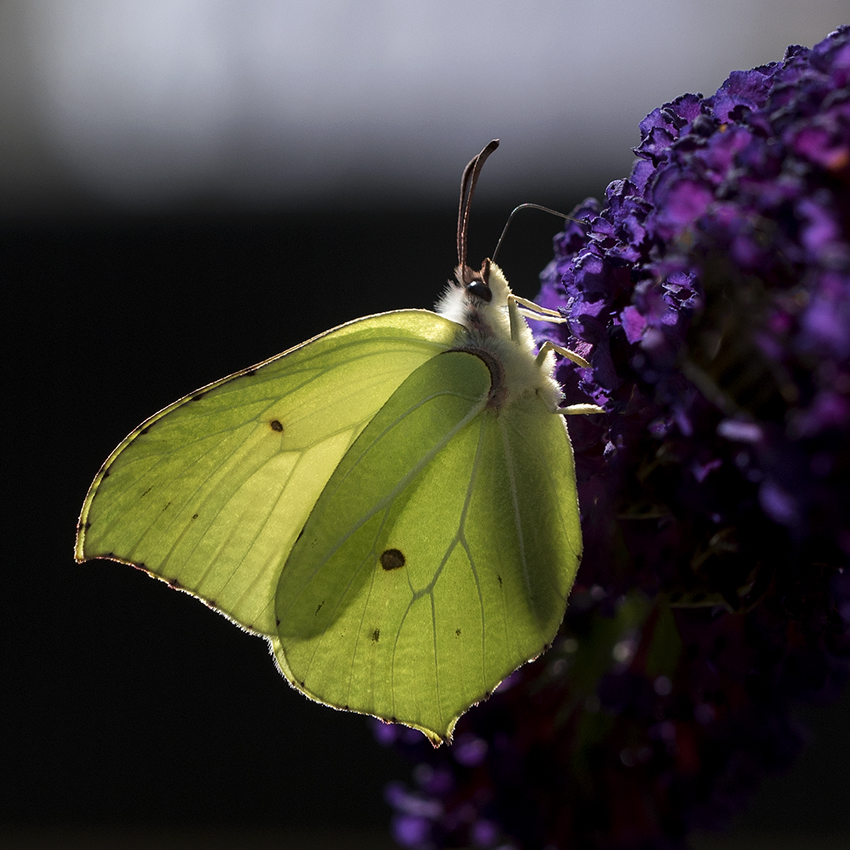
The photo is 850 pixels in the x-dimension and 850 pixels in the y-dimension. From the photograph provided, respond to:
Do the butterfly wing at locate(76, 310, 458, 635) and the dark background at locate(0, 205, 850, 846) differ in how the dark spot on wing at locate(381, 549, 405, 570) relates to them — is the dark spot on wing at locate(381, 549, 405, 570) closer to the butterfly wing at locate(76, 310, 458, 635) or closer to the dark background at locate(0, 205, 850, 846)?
the butterfly wing at locate(76, 310, 458, 635)

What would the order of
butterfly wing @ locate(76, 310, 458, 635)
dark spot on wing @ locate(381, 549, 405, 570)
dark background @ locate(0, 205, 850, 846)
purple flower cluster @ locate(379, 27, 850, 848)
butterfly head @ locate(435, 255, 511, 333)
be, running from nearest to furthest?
purple flower cluster @ locate(379, 27, 850, 848) < butterfly wing @ locate(76, 310, 458, 635) < dark spot on wing @ locate(381, 549, 405, 570) < butterfly head @ locate(435, 255, 511, 333) < dark background @ locate(0, 205, 850, 846)

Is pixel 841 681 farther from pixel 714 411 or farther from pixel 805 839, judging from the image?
pixel 805 839


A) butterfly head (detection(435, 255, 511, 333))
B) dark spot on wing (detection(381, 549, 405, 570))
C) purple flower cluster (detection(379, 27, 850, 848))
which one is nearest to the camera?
purple flower cluster (detection(379, 27, 850, 848))

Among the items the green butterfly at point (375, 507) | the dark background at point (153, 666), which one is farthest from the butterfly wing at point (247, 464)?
the dark background at point (153, 666)

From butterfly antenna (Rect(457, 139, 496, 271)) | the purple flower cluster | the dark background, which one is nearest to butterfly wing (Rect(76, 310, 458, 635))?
butterfly antenna (Rect(457, 139, 496, 271))

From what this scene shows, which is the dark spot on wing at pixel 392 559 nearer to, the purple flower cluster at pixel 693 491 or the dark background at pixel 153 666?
the purple flower cluster at pixel 693 491

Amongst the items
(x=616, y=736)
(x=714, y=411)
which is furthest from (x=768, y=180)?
(x=616, y=736)

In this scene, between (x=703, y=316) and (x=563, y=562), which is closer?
(x=703, y=316)
